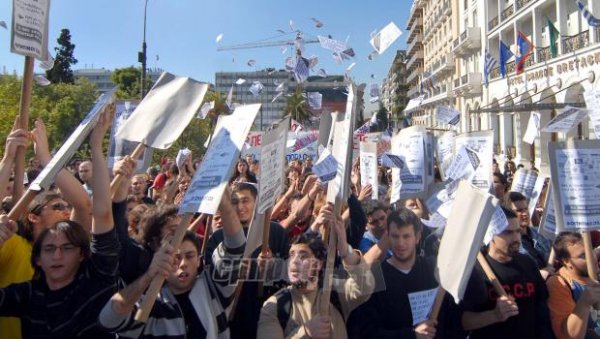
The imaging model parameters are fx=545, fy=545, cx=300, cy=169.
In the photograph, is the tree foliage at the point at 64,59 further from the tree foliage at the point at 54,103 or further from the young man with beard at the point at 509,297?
the young man with beard at the point at 509,297

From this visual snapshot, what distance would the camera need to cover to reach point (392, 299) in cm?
335

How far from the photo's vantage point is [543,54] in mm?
26219

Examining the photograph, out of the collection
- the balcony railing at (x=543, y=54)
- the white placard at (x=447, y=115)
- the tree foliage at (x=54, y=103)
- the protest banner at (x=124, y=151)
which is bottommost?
the protest banner at (x=124, y=151)

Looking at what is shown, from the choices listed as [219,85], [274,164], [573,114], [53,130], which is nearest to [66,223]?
[274,164]

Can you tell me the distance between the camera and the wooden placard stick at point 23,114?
10.2 ft

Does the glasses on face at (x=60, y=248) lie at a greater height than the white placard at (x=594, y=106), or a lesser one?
lesser

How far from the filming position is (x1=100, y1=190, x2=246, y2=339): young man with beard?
106 inches

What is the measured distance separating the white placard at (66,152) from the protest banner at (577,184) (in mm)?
2776

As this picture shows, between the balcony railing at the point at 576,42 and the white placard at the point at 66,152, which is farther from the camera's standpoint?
the balcony railing at the point at 576,42

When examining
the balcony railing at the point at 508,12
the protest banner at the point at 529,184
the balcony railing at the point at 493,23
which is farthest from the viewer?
the balcony railing at the point at 493,23

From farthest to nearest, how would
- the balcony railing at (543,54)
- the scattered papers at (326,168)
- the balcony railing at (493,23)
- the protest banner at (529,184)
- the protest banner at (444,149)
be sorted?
the balcony railing at (493,23) → the balcony railing at (543,54) → the protest banner at (444,149) → the protest banner at (529,184) → the scattered papers at (326,168)

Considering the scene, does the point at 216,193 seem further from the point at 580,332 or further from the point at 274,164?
the point at 580,332

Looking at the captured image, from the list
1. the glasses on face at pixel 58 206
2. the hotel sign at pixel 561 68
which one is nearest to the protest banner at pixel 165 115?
the glasses on face at pixel 58 206

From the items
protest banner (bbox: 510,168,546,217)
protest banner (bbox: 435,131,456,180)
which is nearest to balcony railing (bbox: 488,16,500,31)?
protest banner (bbox: 435,131,456,180)
